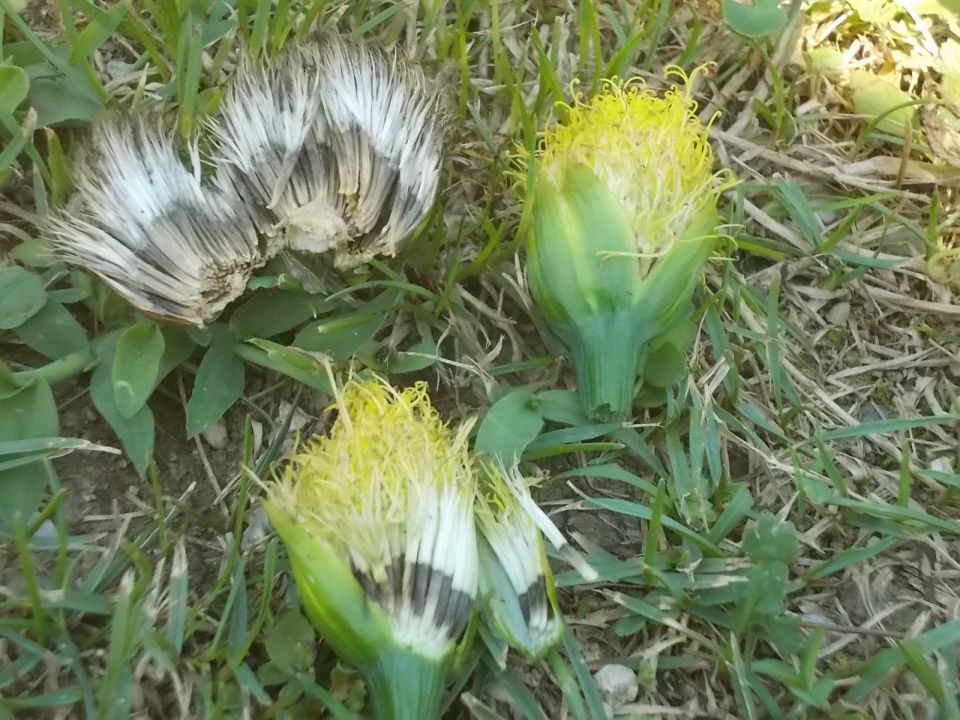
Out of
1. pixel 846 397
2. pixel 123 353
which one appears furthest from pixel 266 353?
pixel 846 397

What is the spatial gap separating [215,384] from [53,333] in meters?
0.26

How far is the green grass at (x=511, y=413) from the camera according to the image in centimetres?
123

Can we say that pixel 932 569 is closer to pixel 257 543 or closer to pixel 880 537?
pixel 880 537

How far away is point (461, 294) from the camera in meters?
1.51

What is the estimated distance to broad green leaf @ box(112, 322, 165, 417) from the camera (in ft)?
4.21

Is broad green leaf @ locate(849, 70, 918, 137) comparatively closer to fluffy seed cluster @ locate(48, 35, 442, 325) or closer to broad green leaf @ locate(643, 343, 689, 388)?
broad green leaf @ locate(643, 343, 689, 388)

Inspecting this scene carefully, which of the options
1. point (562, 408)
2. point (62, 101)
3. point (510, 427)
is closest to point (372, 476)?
point (510, 427)

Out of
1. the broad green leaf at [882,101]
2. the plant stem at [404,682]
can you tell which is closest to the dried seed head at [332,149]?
the plant stem at [404,682]

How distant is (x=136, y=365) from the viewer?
131 centimetres

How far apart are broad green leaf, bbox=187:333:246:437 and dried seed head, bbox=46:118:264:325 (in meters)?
0.07

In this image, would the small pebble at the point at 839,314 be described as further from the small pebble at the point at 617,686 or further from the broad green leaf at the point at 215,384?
the broad green leaf at the point at 215,384

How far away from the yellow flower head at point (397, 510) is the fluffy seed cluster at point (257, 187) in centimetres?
26

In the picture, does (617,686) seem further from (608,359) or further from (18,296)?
(18,296)

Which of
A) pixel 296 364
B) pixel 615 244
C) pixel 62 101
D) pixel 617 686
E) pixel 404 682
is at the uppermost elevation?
pixel 62 101
